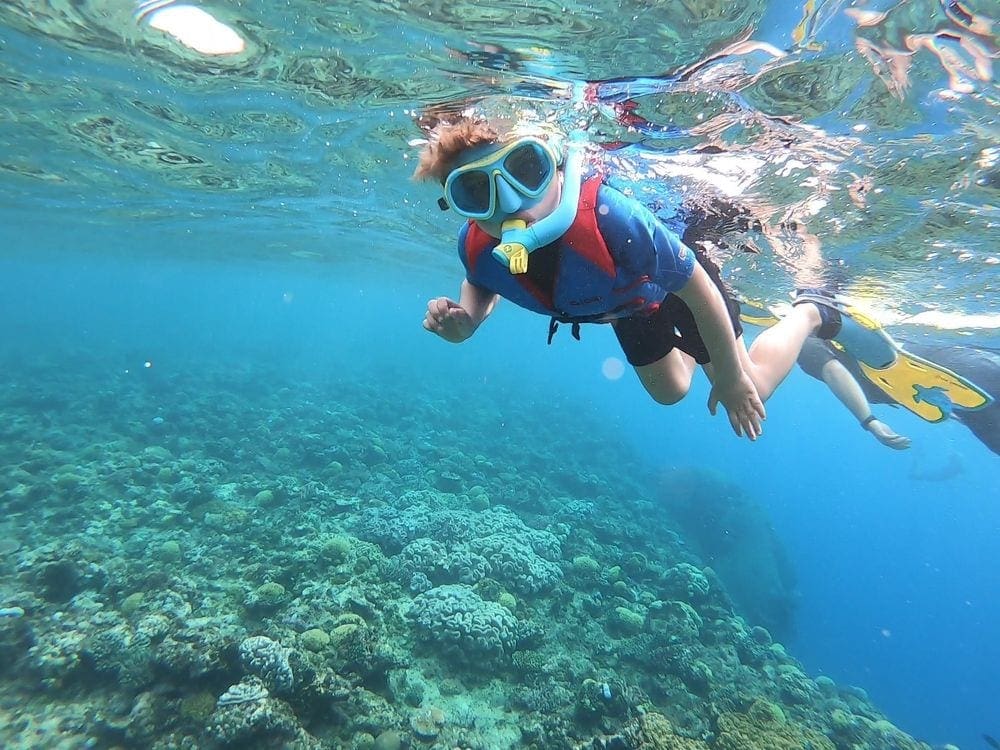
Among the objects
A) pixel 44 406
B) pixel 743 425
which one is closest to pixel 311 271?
pixel 44 406

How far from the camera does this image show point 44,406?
19266 millimetres

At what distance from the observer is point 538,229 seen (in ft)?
8.68

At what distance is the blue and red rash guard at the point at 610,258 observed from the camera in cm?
290

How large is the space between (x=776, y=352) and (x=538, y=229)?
8.40ft

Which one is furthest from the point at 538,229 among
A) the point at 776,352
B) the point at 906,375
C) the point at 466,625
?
the point at 906,375

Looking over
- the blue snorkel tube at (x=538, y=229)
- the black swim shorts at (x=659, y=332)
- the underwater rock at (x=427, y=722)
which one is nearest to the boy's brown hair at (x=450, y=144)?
the blue snorkel tube at (x=538, y=229)

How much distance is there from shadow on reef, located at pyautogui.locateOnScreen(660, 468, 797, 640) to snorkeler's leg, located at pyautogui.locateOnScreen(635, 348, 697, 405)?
15.7 meters

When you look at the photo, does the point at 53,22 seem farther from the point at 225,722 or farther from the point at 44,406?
the point at 44,406

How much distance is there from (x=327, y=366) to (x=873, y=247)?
36.2 m

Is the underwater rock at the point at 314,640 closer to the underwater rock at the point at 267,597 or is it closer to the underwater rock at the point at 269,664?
the underwater rock at the point at 269,664

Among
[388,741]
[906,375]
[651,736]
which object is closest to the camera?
[388,741]

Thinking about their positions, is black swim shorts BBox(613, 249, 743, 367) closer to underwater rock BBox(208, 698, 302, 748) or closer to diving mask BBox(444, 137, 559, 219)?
diving mask BBox(444, 137, 559, 219)

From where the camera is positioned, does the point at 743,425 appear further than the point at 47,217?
No

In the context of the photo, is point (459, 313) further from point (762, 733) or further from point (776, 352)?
point (762, 733)
